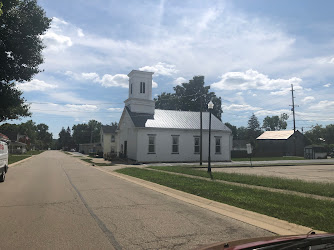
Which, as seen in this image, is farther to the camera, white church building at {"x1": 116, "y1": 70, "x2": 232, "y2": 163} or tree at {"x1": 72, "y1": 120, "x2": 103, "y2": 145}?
tree at {"x1": 72, "y1": 120, "x2": 103, "y2": 145}

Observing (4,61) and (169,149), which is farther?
(169,149)

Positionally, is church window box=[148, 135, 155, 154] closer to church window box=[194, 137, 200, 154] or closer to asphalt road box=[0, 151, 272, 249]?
church window box=[194, 137, 200, 154]

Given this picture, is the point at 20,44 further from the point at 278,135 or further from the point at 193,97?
the point at 278,135

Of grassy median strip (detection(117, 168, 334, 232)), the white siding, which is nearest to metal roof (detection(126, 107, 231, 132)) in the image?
the white siding

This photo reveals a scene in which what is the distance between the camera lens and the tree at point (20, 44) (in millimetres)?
16844

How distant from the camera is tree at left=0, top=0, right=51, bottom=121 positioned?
16844mm

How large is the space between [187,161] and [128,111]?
9.71 metres

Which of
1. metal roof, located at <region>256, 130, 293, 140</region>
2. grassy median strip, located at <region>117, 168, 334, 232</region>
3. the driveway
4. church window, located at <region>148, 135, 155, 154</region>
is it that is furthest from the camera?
metal roof, located at <region>256, 130, 293, 140</region>

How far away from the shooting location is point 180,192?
1166 centimetres

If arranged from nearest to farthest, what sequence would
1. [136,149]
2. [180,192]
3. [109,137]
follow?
[180,192]
[136,149]
[109,137]

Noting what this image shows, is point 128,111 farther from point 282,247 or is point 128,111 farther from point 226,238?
point 282,247

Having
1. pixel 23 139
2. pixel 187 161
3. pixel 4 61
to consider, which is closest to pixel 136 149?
pixel 187 161

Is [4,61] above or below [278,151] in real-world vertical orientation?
above

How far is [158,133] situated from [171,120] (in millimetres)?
3403
